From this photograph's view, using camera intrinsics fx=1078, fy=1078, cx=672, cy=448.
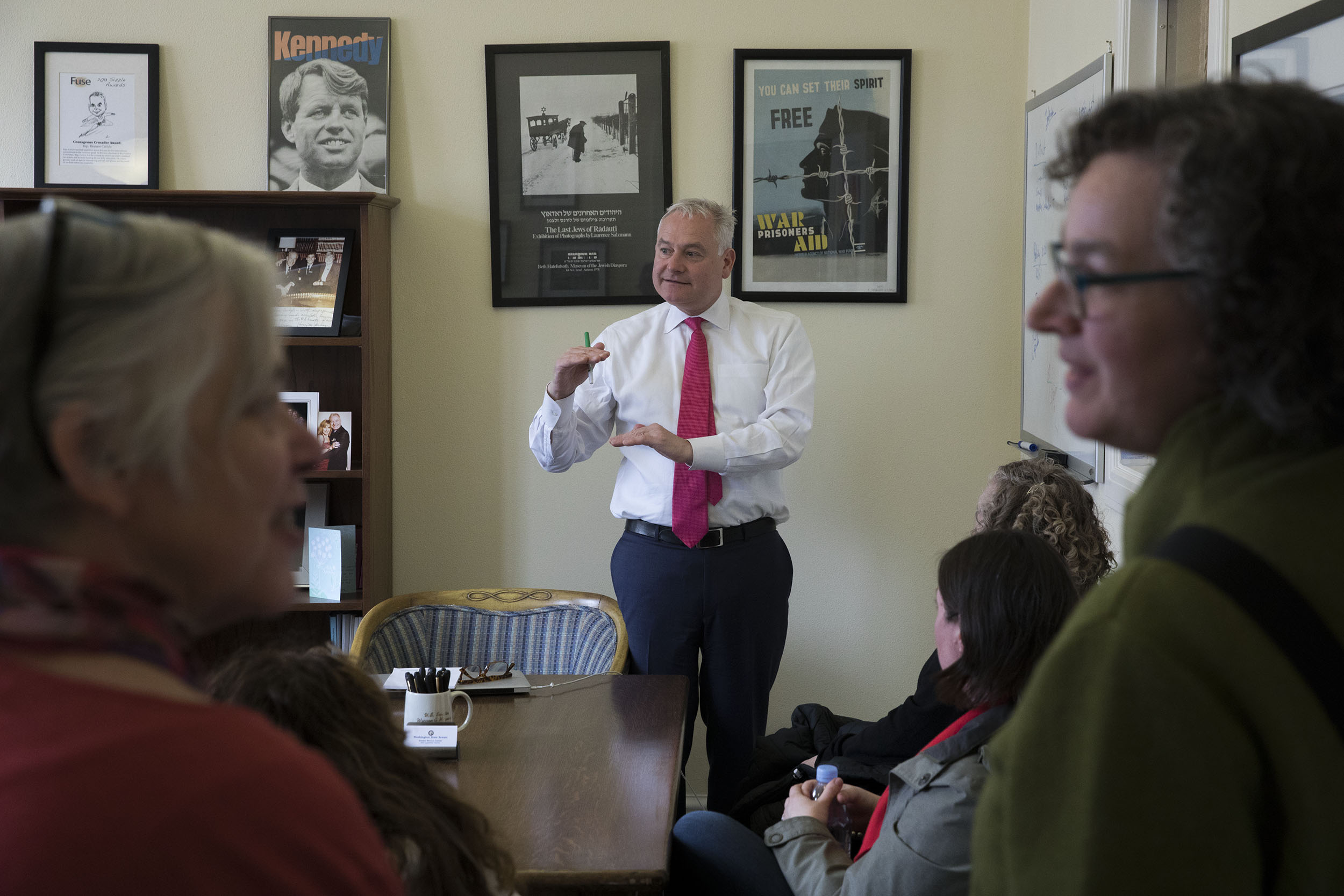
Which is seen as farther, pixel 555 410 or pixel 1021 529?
pixel 555 410

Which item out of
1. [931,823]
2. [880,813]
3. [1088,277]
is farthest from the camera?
[880,813]

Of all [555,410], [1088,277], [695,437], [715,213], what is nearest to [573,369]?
[555,410]

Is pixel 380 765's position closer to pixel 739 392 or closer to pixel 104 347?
pixel 104 347

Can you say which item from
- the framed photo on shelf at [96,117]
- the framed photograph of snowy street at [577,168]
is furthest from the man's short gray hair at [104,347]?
the framed photo on shelf at [96,117]

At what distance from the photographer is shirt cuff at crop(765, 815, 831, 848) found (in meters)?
1.76

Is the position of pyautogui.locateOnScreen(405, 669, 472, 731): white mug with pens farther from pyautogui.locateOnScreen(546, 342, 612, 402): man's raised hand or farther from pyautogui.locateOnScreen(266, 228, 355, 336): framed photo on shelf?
pyautogui.locateOnScreen(266, 228, 355, 336): framed photo on shelf

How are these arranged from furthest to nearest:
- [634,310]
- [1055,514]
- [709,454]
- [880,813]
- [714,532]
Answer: [634,310]
[714,532]
[709,454]
[1055,514]
[880,813]

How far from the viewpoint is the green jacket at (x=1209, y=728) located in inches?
23.4

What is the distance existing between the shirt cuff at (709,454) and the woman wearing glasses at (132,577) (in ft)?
7.58

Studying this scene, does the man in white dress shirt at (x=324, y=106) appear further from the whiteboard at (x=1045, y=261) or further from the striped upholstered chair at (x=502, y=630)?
the whiteboard at (x=1045, y=261)

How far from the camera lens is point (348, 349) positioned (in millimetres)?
3545

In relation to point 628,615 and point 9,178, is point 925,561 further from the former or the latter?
point 9,178

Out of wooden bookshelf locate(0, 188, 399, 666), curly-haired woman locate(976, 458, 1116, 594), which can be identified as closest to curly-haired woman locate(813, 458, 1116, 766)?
curly-haired woman locate(976, 458, 1116, 594)

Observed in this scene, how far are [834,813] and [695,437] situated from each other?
1394 millimetres
